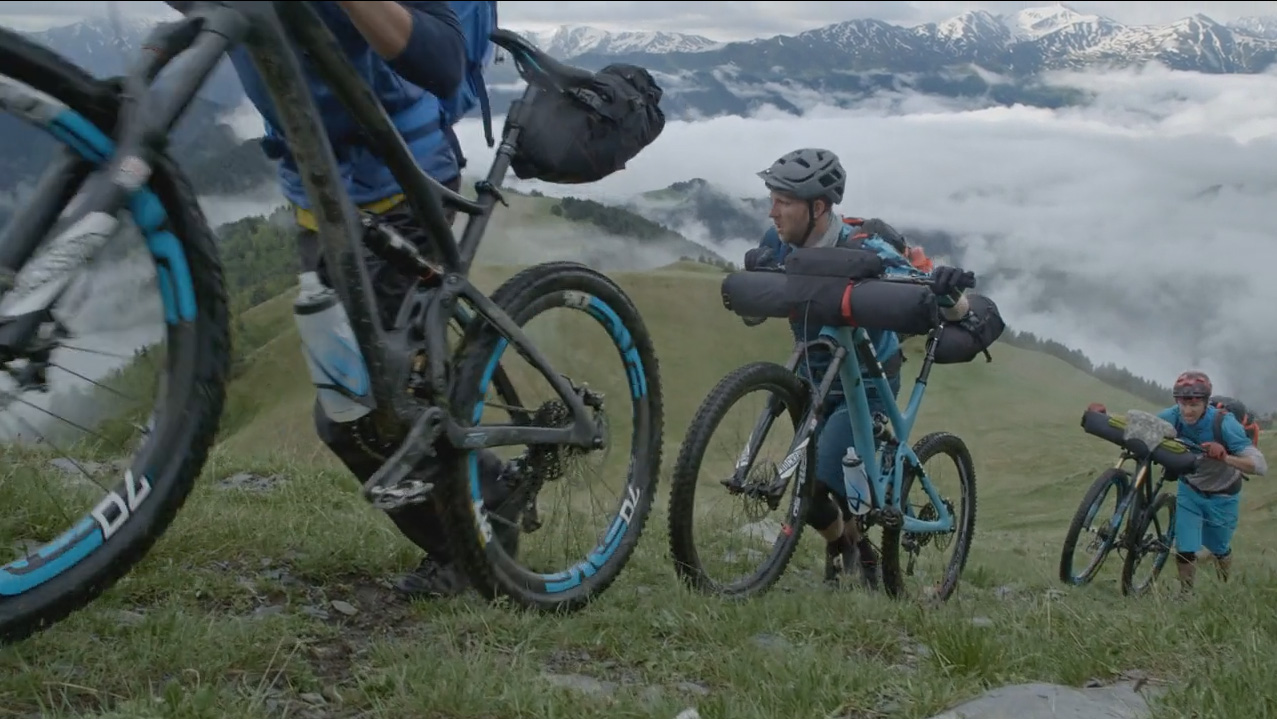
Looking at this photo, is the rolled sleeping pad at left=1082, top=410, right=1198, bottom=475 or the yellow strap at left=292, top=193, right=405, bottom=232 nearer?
the yellow strap at left=292, top=193, right=405, bottom=232

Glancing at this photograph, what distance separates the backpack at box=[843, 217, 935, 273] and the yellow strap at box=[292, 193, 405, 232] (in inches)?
151

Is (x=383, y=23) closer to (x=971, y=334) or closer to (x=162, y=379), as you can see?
(x=162, y=379)

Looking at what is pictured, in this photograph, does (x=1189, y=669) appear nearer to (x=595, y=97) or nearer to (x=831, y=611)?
(x=831, y=611)

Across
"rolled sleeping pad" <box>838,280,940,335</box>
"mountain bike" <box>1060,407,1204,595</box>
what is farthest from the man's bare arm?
"mountain bike" <box>1060,407,1204,595</box>

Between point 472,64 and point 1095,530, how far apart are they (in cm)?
1031

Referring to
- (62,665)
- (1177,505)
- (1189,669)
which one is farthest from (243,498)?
(1177,505)

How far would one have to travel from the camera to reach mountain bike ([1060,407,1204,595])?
11781mm

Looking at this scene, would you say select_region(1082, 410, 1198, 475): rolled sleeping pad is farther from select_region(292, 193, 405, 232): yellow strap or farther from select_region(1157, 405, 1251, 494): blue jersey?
select_region(292, 193, 405, 232): yellow strap

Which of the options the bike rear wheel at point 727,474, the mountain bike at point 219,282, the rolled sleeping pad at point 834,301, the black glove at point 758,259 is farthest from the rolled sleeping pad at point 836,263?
the mountain bike at point 219,282

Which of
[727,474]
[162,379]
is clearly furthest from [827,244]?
[162,379]

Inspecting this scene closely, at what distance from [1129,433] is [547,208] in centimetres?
19078

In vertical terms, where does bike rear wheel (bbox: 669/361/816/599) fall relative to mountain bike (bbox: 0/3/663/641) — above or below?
below

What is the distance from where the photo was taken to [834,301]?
5.99 m

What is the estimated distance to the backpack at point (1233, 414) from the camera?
12531 mm
